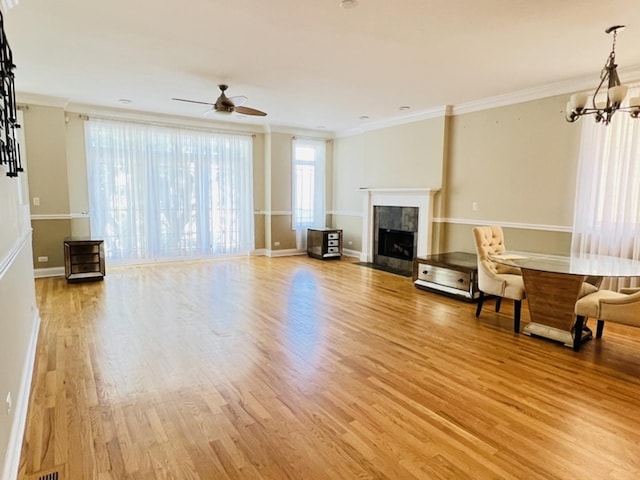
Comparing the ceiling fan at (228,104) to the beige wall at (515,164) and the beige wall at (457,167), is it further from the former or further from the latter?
the beige wall at (515,164)

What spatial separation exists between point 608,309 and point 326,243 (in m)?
5.35

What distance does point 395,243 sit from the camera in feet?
23.5

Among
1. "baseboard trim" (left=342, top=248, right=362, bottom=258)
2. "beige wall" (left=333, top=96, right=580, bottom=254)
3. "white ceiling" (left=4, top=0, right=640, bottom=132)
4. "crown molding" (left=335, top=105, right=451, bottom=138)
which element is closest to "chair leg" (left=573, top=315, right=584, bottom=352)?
"beige wall" (left=333, top=96, right=580, bottom=254)

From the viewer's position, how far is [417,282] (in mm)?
5539

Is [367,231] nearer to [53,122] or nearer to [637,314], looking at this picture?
[637,314]

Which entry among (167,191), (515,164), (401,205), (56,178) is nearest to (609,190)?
(515,164)

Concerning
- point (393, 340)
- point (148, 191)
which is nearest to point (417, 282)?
point (393, 340)

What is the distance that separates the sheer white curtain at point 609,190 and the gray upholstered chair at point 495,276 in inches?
39.7

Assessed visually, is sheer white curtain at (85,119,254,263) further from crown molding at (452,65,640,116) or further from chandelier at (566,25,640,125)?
chandelier at (566,25,640,125)

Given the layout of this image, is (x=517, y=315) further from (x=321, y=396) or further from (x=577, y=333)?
(x=321, y=396)

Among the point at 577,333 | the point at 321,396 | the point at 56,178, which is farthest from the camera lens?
the point at 56,178

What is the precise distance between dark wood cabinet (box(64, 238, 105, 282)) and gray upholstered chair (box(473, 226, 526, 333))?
5383 millimetres

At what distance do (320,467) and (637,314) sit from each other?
109 inches

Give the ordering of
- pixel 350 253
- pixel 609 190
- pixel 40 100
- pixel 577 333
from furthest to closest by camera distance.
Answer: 1. pixel 350 253
2. pixel 40 100
3. pixel 609 190
4. pixel 577 333
